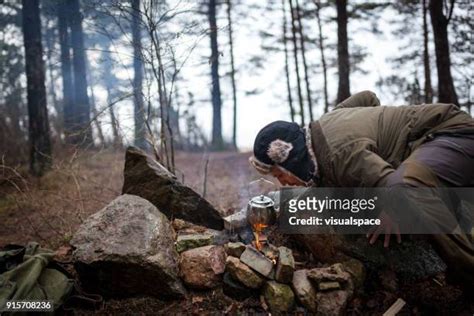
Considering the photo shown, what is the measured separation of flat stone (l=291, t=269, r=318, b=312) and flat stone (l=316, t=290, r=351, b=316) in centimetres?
4

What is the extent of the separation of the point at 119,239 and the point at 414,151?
234 cm

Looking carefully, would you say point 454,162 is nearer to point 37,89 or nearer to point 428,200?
point 428,200

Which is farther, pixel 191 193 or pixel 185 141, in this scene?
pixel 185 141

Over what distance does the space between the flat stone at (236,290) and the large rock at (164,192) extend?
0.81 m

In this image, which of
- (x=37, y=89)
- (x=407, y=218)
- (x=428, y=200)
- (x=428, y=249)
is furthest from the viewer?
(x=37, y=89)

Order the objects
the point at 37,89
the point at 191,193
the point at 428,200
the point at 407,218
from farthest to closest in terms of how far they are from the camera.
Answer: the point at 37,89 < the point at 191,193 < the point at 407,218 < the point at 428,200

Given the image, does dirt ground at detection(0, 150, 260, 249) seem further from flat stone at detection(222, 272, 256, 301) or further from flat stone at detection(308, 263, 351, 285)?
flat stone at detection(308, 263, 351, 285)

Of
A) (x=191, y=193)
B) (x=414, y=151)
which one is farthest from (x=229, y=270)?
(x=414, y=151)

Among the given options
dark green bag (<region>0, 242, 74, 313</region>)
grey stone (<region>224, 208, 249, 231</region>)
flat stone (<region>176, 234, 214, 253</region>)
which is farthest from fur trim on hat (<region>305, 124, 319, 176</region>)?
dark green bag (<region>0, 242, 74, 313</region>)

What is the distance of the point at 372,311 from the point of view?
258 cm

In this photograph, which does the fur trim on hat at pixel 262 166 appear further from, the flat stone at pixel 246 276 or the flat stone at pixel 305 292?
the flat stone at pixel 305 292

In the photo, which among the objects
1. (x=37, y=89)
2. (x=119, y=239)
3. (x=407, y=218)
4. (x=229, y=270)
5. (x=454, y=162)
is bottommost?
(x=229, y=270)

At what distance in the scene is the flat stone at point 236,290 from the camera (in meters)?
2.63

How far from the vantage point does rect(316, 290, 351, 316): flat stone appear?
246cm
